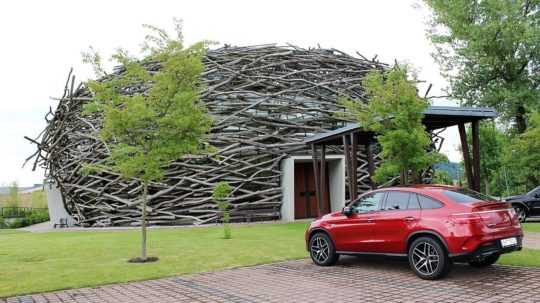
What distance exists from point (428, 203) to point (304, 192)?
14.3 meters

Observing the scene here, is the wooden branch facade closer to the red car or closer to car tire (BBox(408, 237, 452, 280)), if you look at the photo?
the red car

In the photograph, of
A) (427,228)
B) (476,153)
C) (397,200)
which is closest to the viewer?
(427,228)

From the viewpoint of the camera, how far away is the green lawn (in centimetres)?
745

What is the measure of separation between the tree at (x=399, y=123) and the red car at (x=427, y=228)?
12.7ft

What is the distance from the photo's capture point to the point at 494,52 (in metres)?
21.3

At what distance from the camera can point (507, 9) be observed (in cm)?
2062

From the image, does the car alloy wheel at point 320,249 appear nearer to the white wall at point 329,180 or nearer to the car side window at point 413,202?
the car side window at point 413,202

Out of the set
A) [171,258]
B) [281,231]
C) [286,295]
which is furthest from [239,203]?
[286,295]

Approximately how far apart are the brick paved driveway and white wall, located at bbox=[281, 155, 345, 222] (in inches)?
464

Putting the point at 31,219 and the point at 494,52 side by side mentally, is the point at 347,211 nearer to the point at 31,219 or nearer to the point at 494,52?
the point at 494,52

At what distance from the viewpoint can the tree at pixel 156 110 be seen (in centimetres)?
897

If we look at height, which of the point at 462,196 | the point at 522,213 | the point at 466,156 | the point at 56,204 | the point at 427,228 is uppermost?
the point at 466,156

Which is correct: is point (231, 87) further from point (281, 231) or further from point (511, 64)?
point (511, 64)

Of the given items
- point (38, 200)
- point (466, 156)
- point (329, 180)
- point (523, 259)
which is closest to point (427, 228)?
point (523, 259)
